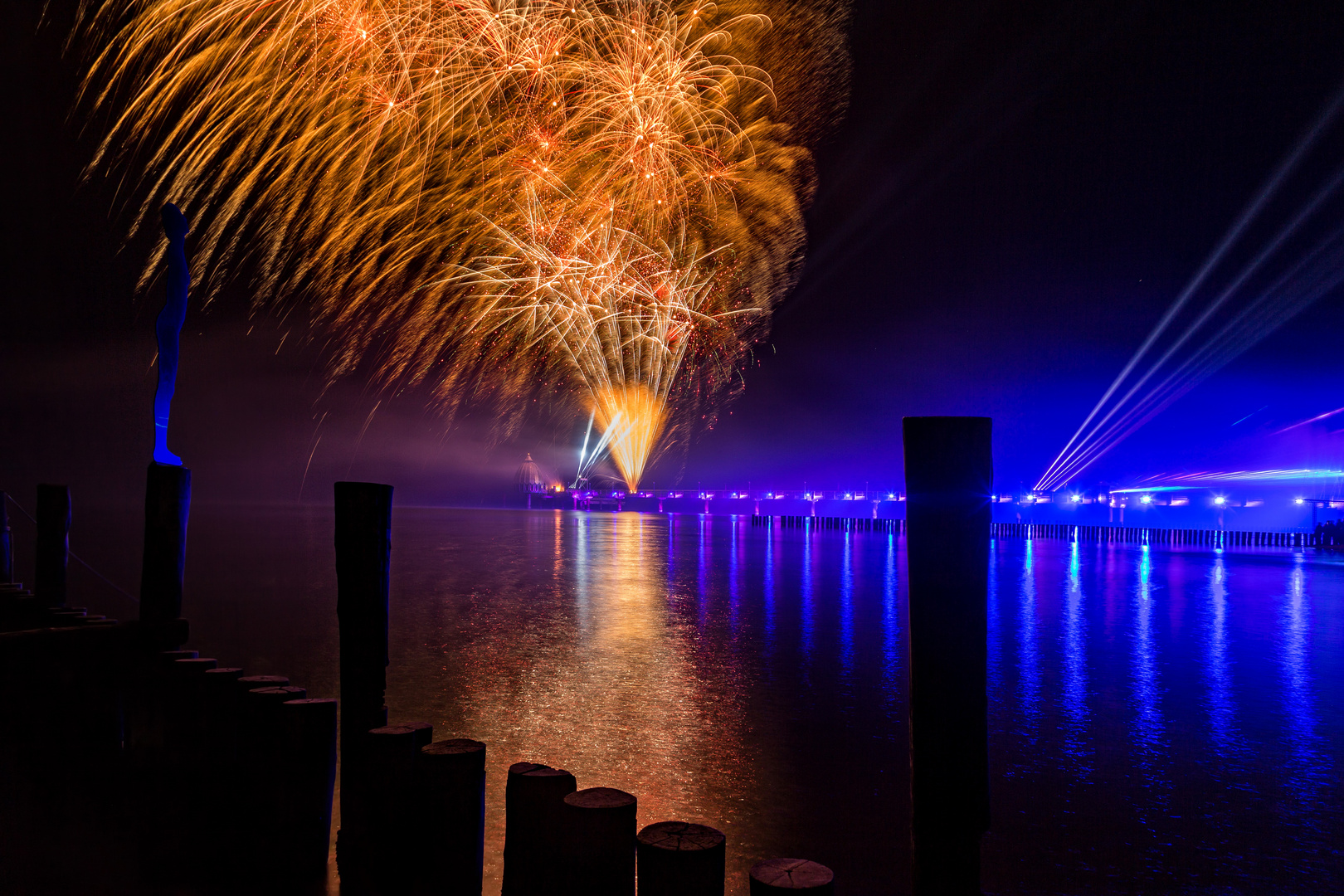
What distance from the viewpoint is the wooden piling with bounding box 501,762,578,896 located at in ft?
8.90

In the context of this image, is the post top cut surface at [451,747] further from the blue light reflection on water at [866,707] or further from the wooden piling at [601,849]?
the blue light reflection on water at [866,707]

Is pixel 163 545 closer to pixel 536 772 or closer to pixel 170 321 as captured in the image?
pixel 170 321

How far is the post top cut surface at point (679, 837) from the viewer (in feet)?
7.77

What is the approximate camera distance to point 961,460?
8.36 ft

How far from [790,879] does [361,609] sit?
2796mm

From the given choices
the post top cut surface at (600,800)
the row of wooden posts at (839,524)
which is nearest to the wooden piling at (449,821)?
the post top cut surface at (600,800)

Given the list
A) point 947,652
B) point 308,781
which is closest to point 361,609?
point 308,781

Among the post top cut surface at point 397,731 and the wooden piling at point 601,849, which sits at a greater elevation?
the post top cut surface at point 397,731

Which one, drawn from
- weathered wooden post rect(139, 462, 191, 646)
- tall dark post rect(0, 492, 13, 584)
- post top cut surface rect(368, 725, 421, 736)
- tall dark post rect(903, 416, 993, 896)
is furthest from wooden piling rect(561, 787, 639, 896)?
tall dark post rect(0, 492, 13, 584)

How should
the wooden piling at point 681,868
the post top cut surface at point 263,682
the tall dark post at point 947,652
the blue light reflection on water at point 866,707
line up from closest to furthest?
the wooden piling at point 681,868 < the tall dark post at point 947,652 < the post top cut surface at point 263,682 < the blue light reflection on water at point 866,707

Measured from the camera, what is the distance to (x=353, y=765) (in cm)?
389

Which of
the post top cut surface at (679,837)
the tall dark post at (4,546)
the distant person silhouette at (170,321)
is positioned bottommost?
the post top cut surface at (679,837)

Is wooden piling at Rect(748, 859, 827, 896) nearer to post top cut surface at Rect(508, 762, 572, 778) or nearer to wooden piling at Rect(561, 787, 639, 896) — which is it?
wooden piling at Rect(561, 787, 639, 896)

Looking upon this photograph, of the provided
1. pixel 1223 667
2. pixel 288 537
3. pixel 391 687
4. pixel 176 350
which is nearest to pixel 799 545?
pixel 288 537
